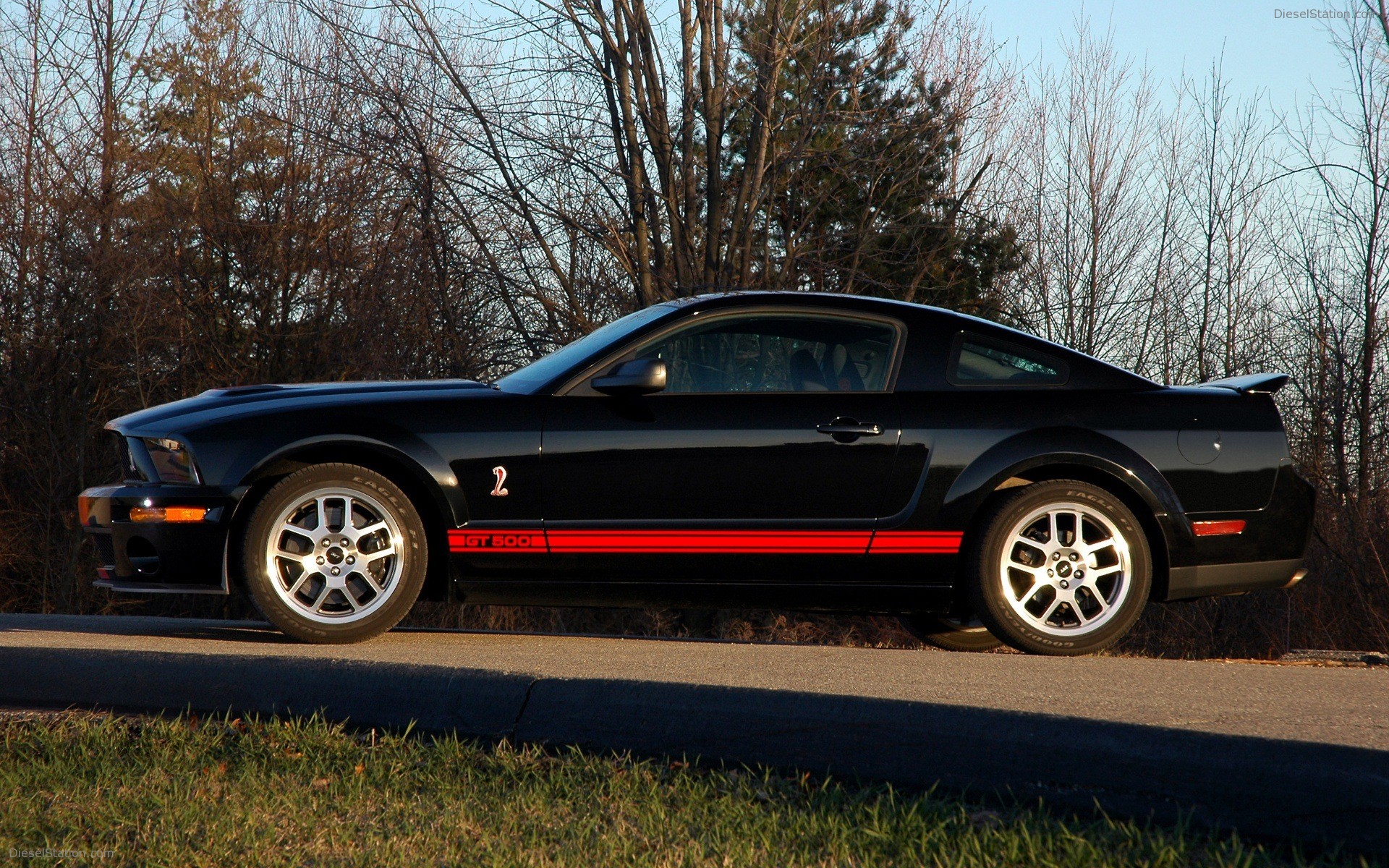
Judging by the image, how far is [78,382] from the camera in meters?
14.5

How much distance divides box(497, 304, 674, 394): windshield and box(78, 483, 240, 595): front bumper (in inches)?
46.7

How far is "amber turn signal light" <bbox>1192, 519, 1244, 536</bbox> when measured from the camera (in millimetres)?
4871

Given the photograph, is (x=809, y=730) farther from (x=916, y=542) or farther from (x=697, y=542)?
(x=916, y=542)

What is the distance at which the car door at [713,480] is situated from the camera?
4609 mm

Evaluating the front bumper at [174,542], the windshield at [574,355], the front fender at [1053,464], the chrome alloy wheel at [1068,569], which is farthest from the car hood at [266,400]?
the chrome alloy wheel at [1068,569]

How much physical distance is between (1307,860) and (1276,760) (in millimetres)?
313

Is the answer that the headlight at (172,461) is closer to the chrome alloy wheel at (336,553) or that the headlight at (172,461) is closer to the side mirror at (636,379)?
the chrome alloy wheel at (336,553)

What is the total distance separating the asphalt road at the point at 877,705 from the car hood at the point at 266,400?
2.87 ft

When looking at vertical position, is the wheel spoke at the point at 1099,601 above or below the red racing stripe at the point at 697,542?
below

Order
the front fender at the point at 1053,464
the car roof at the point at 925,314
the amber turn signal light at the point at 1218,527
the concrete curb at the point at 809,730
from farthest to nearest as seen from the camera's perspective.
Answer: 1. the car roof at the point at 925,314
2. the amber turn signal light at the point at 1218,527
3. the front fender at the point at 1053,464
4. the concrete curb at the point at 809,730

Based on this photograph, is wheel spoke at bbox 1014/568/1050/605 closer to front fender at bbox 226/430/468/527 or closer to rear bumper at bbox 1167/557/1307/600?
rear bumper at bbox 1167/557/1307/600

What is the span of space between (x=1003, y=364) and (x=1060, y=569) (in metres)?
0.88

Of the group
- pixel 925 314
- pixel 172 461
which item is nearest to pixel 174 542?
pixel 172 461

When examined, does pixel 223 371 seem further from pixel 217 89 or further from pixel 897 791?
pixel 897 791
